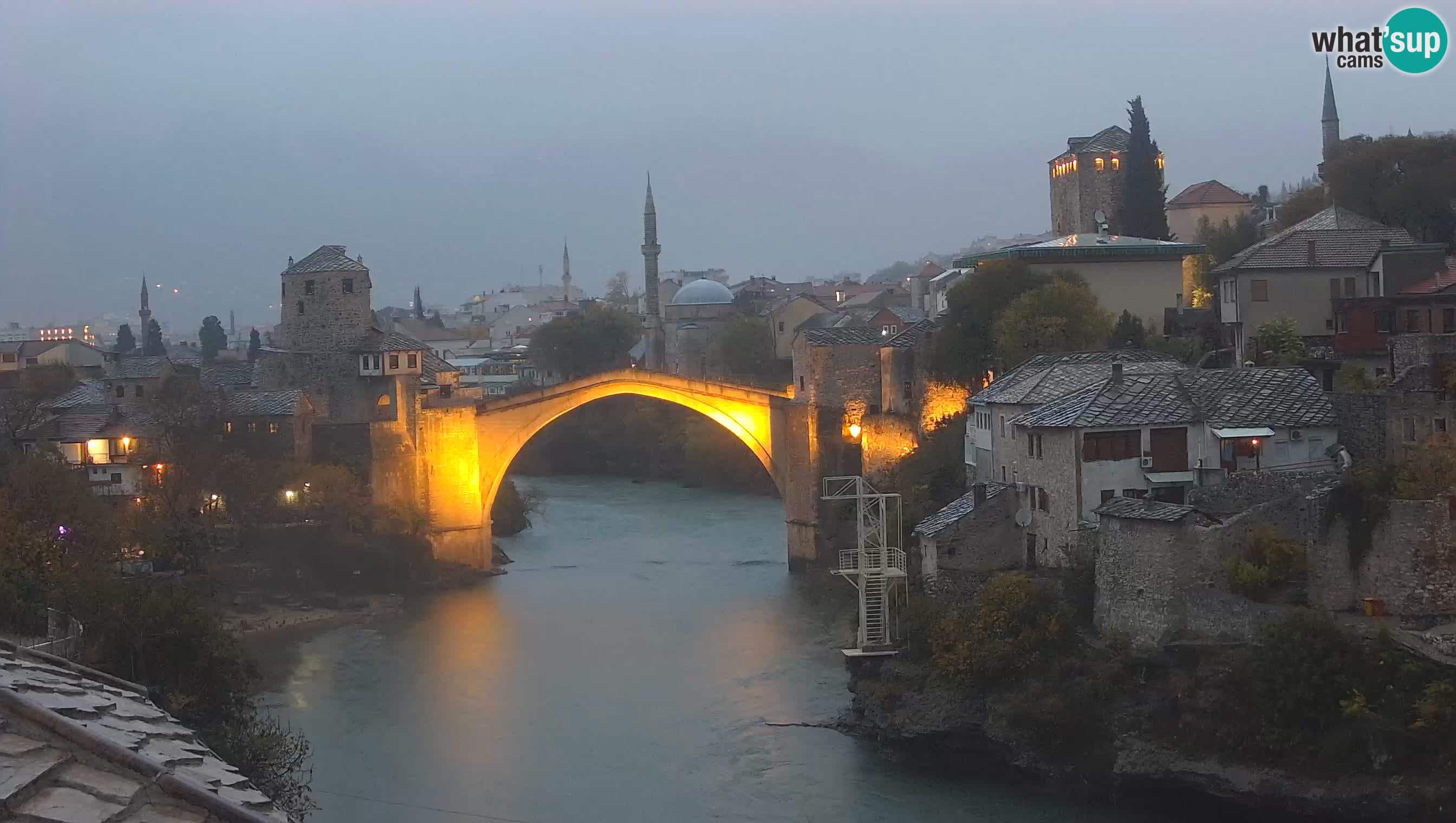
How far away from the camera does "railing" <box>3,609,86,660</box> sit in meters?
14.7

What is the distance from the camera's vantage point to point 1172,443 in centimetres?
2012

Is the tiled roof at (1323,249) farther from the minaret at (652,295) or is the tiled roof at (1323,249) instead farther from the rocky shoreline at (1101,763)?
the minaret at (652,295)

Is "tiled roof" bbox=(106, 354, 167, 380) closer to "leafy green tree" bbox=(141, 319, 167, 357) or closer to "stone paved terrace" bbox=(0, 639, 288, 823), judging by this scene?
"leafy green tree" bbox=(141, 319, 167, 357)

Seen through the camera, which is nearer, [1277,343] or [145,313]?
[1277,343]

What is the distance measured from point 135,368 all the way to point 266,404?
4.57 meters

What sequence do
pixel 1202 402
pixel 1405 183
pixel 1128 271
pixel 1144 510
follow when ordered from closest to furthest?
pixel 1144 510 → pixel 1202 402 → pixel 1405 183 → pixel 1128 271

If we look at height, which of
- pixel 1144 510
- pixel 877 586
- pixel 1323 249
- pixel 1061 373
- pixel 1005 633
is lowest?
pixel 1005 633

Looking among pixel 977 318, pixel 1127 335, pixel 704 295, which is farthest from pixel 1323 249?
pixel 704 295

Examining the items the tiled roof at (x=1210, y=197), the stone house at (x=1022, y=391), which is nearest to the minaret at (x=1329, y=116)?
the tiled roof at (x=1210, y=197)

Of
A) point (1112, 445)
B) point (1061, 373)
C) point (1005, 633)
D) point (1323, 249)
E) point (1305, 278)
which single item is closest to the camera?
point (1005, 633)

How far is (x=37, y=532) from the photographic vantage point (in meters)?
22.3

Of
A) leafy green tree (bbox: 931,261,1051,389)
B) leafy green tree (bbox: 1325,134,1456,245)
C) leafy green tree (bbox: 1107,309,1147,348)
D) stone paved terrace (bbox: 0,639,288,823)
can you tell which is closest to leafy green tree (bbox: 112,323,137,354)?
leafy green tree (bbox: 931,261,1051,389)

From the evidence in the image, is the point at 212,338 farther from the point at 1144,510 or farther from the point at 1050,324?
the point at 1144,510

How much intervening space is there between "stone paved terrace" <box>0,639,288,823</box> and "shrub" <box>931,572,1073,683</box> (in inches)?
460
